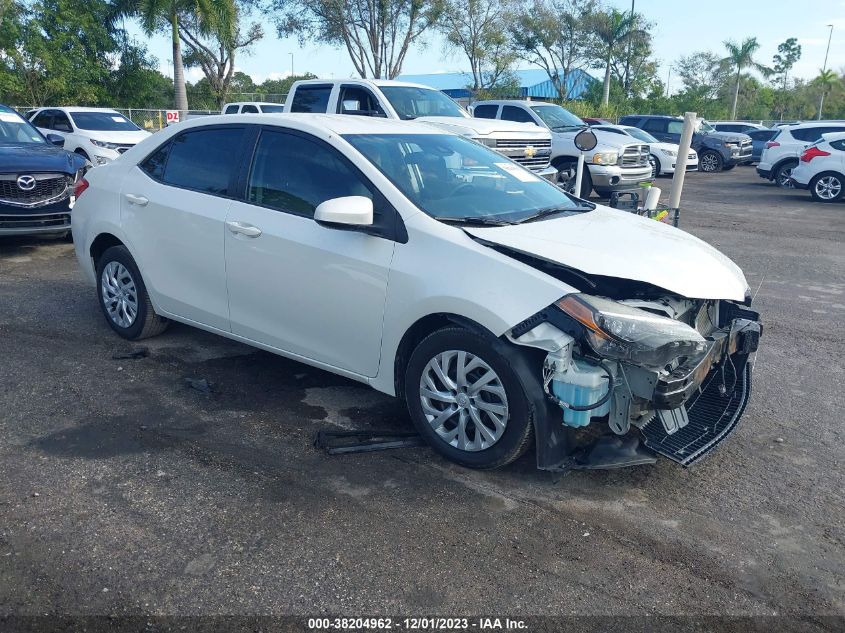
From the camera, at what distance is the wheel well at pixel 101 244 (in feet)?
19.1

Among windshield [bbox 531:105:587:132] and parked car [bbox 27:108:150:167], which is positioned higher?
windshield [bbox 531:105:587:132]

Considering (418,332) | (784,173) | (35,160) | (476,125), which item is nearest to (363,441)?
(418,332)

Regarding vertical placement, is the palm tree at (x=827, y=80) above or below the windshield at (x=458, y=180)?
above

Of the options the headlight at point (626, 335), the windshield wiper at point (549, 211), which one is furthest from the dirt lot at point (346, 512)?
the windshield wiper at point (549, 211)

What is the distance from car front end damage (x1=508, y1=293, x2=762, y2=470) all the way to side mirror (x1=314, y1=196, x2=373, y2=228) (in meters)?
1.03

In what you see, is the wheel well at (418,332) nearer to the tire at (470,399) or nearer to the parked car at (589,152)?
the tire at (470,399)

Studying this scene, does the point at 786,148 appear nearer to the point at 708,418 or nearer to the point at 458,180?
the point at 458,180

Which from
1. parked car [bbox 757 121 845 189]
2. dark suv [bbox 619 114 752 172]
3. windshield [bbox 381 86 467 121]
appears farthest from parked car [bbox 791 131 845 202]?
windshield [bbox 381 86 467 121]

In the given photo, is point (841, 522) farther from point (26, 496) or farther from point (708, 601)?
point (26, 496)

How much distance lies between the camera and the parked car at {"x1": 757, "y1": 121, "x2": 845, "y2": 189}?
19562mm

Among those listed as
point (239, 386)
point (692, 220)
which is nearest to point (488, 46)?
point (692, 220)

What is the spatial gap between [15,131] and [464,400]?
966 cm

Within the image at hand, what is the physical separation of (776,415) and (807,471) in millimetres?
815

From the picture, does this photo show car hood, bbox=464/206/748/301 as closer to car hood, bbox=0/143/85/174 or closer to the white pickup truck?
car hood, bbox=0/143/85/174
